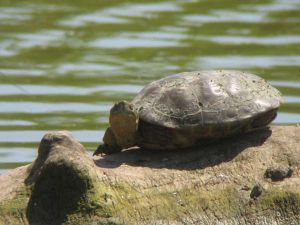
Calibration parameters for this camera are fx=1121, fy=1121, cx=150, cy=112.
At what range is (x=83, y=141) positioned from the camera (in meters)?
9.80

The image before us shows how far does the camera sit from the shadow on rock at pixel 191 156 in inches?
271

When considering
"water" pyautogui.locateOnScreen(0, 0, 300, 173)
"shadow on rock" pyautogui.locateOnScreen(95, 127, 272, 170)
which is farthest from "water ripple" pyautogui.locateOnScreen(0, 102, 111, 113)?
"shadow on rock" pyautogui.locateOnScreen(95, 127, 272, 170)

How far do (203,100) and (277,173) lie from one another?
0.64 meters

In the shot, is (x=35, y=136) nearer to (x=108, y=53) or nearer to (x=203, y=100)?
(x=108, y=53)

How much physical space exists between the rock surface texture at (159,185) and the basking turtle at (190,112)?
13cm

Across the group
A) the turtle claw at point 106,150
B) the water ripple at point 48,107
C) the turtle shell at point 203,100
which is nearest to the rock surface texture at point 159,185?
the turtle claw at point 106,150

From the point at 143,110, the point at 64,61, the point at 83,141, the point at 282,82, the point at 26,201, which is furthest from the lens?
the point at 64,61

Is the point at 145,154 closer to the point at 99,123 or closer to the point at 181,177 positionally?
the point at 181,177

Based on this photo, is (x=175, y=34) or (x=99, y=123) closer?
(x=99, y=123)

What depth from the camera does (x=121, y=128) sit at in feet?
22.7

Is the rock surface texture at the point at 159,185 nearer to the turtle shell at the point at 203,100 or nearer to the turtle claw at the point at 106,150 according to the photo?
the turtle claw at the point at 106,150

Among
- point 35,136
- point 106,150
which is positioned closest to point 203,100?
point 106,150

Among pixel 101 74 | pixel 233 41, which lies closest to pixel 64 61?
pixel 101 74

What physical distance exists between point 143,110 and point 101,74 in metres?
5.04
